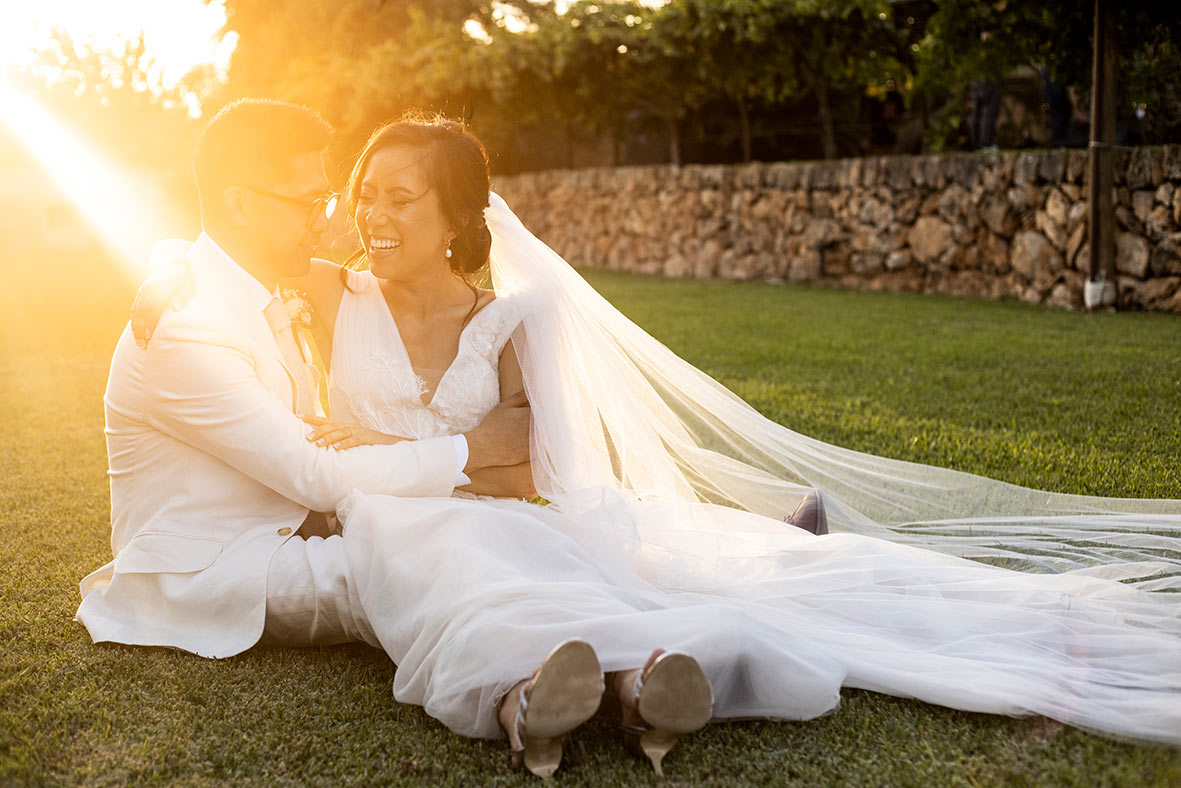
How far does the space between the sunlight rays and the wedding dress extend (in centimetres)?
2341

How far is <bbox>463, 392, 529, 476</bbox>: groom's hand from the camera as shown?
3324 millimetres

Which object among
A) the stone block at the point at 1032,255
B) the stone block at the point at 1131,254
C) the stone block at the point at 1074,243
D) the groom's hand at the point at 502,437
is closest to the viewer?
the groom's hand at the point at 502,437

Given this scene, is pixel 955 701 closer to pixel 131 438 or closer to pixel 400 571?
pixel 400 571

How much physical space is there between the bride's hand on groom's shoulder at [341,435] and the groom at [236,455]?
0.18ft

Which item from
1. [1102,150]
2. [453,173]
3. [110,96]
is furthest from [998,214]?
[110,96]

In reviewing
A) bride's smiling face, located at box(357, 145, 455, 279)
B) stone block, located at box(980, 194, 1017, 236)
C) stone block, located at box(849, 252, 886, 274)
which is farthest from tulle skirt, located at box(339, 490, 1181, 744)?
stone block, located at box(849, 252, 886, 274)

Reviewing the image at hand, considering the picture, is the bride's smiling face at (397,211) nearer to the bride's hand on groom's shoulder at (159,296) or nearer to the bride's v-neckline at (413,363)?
the bride's v-neckline at (413,363)

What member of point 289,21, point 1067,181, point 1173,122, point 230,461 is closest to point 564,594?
point 230,461

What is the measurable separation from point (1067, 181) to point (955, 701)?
9.79 metres

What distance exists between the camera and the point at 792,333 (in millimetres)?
9859

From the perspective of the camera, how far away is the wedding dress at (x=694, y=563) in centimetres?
251

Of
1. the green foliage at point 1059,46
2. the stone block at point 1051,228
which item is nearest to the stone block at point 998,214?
the stone block at point 1051,228

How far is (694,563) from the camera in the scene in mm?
3129

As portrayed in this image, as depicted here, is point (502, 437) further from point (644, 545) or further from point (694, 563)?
point (694, 563)
